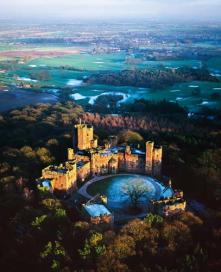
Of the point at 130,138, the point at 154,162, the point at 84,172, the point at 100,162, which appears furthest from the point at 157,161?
the point at 130,138

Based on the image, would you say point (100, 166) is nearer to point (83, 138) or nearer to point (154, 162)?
point (83, 138)

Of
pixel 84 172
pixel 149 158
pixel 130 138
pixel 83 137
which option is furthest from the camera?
pixel 130 138

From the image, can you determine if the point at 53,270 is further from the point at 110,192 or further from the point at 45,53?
the point at 45,53

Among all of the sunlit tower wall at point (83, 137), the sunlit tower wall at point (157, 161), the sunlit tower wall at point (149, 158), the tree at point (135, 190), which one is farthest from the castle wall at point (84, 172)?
the sunlit tower wall at point (157, 161)

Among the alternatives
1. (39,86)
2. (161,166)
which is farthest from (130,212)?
(39,86)

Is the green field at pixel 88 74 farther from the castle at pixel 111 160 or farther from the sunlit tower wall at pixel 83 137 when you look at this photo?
the castle at pixel 111 160
